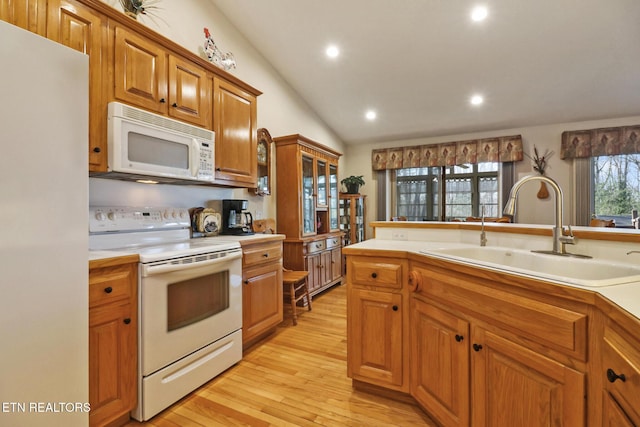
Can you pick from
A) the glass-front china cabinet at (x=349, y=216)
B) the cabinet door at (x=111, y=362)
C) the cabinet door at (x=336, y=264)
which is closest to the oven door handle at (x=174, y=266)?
the cabinet door at (x=111, y=362)

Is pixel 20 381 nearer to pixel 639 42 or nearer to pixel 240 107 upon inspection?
pixel 240 107

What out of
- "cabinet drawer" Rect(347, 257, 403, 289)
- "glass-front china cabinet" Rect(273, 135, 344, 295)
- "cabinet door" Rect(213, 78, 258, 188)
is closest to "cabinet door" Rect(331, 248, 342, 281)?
"glass-front china cabinet" Rect(273, 135, 344, 295)

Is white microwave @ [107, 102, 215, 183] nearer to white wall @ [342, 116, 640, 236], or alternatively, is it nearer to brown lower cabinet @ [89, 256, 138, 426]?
brown lower cabinet @ [89, 256, 138, 426]

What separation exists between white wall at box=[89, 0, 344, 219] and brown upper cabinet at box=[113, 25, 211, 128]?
21.4 inches

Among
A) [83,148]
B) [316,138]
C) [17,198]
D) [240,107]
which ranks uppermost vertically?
[316,138]

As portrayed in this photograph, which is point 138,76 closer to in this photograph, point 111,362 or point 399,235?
point 111,362

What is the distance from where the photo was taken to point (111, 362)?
1.42m

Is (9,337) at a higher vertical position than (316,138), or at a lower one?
lower

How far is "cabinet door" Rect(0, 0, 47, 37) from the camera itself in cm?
130

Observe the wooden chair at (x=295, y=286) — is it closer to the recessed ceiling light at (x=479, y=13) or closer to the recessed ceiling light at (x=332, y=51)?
the recessed ceiling light at (x=332, y=51)

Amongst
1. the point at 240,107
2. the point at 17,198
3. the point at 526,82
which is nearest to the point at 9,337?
the point at 17,198

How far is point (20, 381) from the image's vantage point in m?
0.99

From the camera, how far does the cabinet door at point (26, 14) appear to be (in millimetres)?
1299

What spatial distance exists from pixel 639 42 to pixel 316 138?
3803mm
